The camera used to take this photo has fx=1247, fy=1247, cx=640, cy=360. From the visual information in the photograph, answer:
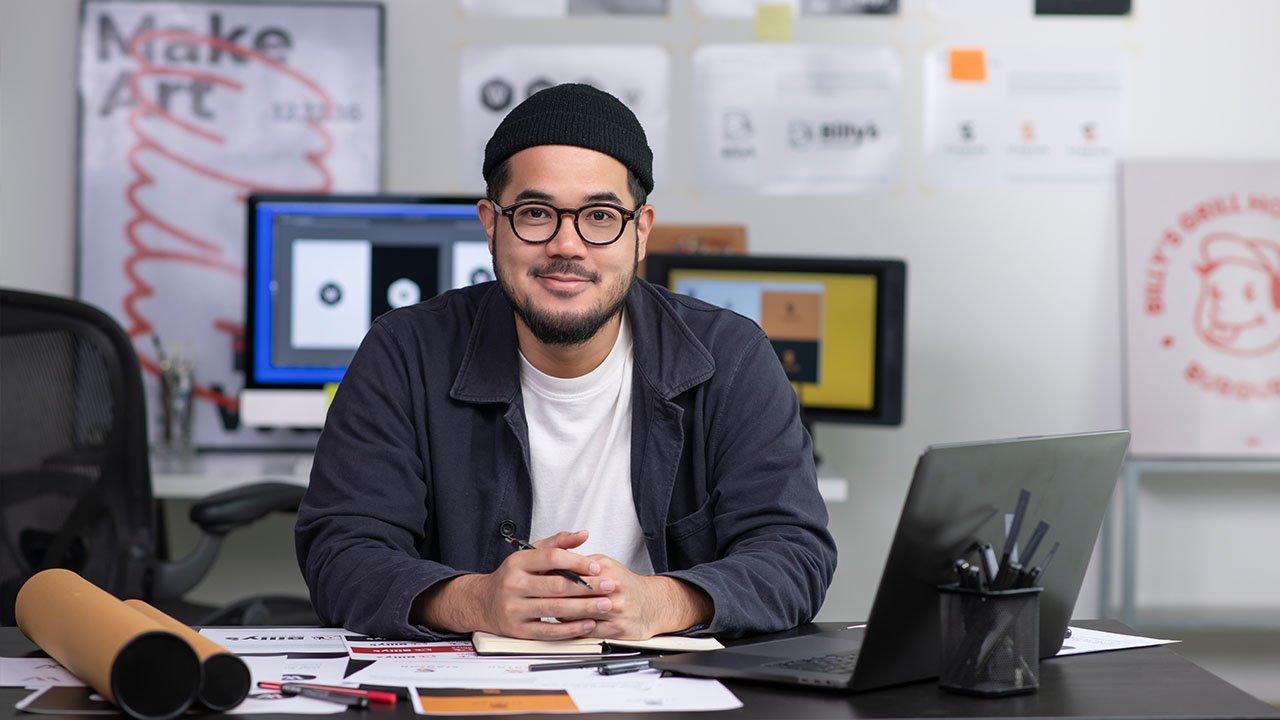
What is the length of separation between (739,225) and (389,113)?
37.7 inches

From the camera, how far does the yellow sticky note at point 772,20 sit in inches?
126

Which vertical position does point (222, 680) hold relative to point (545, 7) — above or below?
below

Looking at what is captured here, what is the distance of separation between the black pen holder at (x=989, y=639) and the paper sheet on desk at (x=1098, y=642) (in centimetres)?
18

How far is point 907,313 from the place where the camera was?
10.7 ft

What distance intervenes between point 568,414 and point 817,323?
4.26 feet

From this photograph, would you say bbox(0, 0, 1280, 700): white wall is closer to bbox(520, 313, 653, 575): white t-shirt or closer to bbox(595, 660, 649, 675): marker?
bbox(520, 313, 653, 575): white t-shirt

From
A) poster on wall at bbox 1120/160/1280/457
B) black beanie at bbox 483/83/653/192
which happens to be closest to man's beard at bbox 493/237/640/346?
black beanie at bbox 483/83/653/192

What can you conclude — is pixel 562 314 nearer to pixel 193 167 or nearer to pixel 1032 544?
pixel 1032 544

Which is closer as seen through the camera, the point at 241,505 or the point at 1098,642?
the point at 1098,642

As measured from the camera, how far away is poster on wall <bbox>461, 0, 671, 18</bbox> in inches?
127

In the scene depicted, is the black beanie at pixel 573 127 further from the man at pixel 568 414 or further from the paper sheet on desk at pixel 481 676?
the paper sheet on desk at pixel 481 676

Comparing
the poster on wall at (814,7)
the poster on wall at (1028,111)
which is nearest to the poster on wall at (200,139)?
the poster on wall at (814,7)

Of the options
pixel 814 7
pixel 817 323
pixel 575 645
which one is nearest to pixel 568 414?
pixel 575 645

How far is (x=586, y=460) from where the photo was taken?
1563mm
